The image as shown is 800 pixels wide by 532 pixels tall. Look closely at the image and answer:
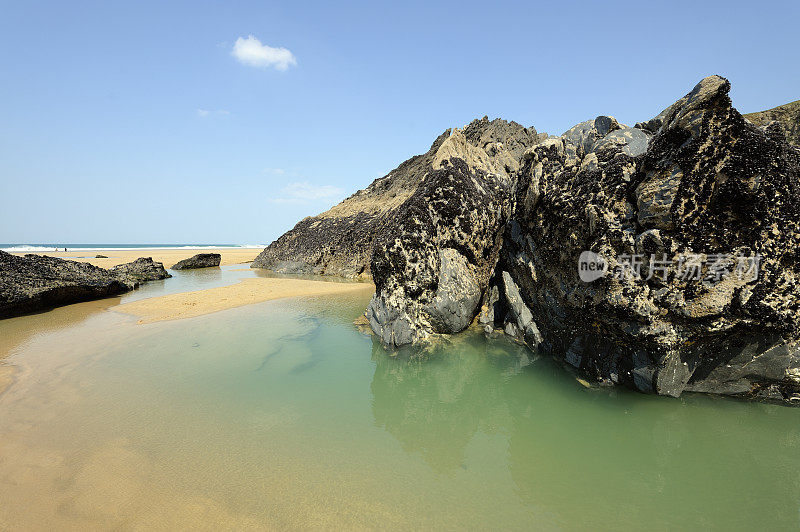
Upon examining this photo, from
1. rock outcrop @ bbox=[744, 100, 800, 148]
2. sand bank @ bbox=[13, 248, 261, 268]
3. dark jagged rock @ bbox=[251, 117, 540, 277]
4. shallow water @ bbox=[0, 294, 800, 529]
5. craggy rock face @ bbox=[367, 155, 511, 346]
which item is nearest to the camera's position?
shallow water @ bbox=[0, 294, 800, 529]

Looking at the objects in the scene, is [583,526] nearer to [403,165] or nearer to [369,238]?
[369,238]

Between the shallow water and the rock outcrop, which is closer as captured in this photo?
the shallow water

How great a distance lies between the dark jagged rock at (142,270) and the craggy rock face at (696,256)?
18.7 metres

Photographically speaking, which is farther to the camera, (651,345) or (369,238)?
(369,238)

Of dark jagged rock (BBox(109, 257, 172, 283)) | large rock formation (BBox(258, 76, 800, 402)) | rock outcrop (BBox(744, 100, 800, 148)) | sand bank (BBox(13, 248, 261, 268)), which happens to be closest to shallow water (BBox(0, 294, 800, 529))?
large rock formation (BBox(258, 76, 800, 402))

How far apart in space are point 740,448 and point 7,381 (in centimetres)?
942

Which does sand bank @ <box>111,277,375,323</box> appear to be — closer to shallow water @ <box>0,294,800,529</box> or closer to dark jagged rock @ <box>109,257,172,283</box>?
shallow water @ <box>0,294,800,529</box>

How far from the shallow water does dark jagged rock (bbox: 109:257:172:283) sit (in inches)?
499

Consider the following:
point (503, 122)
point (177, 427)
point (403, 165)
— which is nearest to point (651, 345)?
point (177, 427)

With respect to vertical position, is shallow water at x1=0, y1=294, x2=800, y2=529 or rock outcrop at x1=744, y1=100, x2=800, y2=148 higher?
rock outcrop at x1=744, y1=100, x2=800, y2=148

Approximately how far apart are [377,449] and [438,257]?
4338 millimetres

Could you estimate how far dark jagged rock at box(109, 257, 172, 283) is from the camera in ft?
51.4

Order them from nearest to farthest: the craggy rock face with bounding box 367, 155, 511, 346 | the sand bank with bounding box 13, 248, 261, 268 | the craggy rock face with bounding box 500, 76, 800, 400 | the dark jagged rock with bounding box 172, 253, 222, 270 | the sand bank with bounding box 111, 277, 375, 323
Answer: the craggy rock face with bounding box 500, 76, 800, 400
the craggy rock face with bounding box 367, 155, 511, 346
the sand bank with bounding box 111, 277, 375, 323
the dark jagged rock with bounding box 172, 253, 222, 270
the sand bank with bounding box 13, 248, 261, 268

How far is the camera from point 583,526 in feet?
7.34
